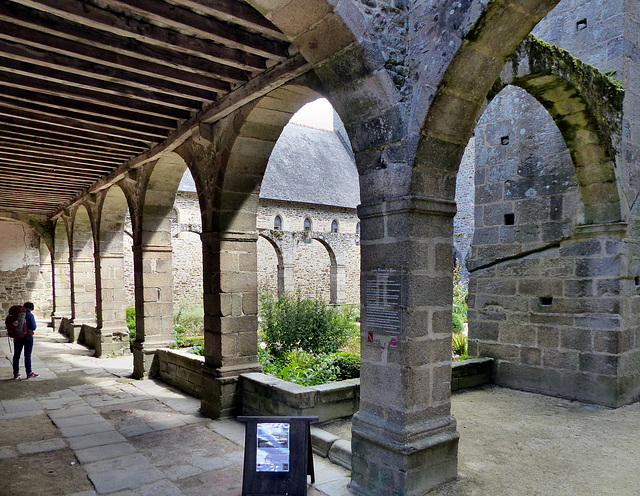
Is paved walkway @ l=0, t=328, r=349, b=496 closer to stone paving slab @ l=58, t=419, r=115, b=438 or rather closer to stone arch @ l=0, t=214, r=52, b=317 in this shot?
stone paving slab @ l=58, t=419, r=115, b=438

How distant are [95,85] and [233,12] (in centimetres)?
171

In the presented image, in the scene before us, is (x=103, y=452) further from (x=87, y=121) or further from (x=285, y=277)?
(x=285, y=277)

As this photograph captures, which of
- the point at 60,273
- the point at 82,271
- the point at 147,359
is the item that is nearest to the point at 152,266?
the point at 147,359

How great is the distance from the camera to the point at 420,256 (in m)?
2.90

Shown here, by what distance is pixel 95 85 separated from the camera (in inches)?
167

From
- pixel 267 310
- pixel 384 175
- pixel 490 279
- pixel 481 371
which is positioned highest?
pixel 384 175

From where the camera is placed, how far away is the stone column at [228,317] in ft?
16.6

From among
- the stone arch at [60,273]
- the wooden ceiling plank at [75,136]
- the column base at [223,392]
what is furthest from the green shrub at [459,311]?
the stone arch at [60,273]

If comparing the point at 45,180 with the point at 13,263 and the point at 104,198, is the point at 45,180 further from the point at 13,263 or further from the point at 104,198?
the point at 13,263

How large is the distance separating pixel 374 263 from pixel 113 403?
14.5ft

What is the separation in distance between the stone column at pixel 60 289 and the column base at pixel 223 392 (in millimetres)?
9360

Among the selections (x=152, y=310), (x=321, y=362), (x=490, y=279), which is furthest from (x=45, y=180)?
(x=490, y=279)

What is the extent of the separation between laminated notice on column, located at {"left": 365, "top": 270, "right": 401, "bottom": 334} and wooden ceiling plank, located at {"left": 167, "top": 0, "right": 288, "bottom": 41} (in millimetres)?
1912

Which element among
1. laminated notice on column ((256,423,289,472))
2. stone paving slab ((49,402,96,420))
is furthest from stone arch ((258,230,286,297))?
laminated notice on column ((256,423,289,472))
